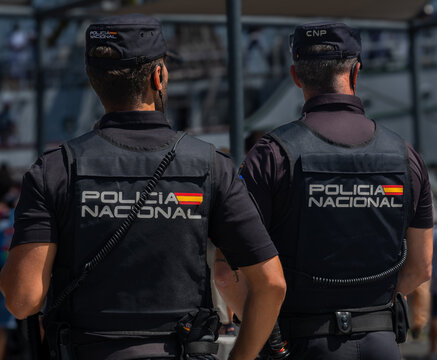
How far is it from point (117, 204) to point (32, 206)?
0.24 meters

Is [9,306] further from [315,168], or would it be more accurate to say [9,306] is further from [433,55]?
[433,55]

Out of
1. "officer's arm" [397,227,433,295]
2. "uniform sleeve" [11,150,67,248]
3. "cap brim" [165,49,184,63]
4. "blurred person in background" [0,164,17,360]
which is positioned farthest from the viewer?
"blurred person in background" [0,164,17,360]

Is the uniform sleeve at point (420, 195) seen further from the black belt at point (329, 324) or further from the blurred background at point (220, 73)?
the blurred background at point (220, 73)

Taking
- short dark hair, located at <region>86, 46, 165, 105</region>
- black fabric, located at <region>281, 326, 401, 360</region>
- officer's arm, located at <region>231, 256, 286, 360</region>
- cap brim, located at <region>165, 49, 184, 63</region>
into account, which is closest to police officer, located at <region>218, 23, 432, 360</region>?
black fabric, located at <region>281, 326, 401, 360</region>

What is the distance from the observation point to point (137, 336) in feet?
7.56

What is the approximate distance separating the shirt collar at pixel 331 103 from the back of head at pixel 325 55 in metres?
0.03

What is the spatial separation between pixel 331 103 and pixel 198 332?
1.08 m

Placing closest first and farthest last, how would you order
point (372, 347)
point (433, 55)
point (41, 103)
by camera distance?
point (372, 347)
point (41, 103)
point (433, 55)

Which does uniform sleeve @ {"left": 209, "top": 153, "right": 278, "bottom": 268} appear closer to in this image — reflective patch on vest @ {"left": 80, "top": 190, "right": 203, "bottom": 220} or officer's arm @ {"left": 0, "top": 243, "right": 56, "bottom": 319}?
reflective patch on vest @ {"left": 80, "top": 190, "right": 203, "bottom": 220}

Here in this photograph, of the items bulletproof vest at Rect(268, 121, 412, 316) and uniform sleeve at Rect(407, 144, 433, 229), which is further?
uniform sleeve at Rect(407, 144, 433, 229)

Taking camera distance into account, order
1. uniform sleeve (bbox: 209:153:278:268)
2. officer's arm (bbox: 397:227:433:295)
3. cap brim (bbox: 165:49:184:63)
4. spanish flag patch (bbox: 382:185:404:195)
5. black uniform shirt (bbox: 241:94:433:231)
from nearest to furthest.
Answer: uniform sleeve (bbox: 209:153:278:268) → black uniform shirt (bbox: 241:94:433:231) → spanish flag patch (bbox: 382:185:404:195) → officer's arm (bbox: 397:227:433:295) → cap brim (bbox: 165:49:184:63)

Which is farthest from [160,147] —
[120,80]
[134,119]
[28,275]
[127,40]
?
[28,275]

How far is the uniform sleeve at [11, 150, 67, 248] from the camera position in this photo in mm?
2229

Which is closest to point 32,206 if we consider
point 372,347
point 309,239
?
point 309,239
